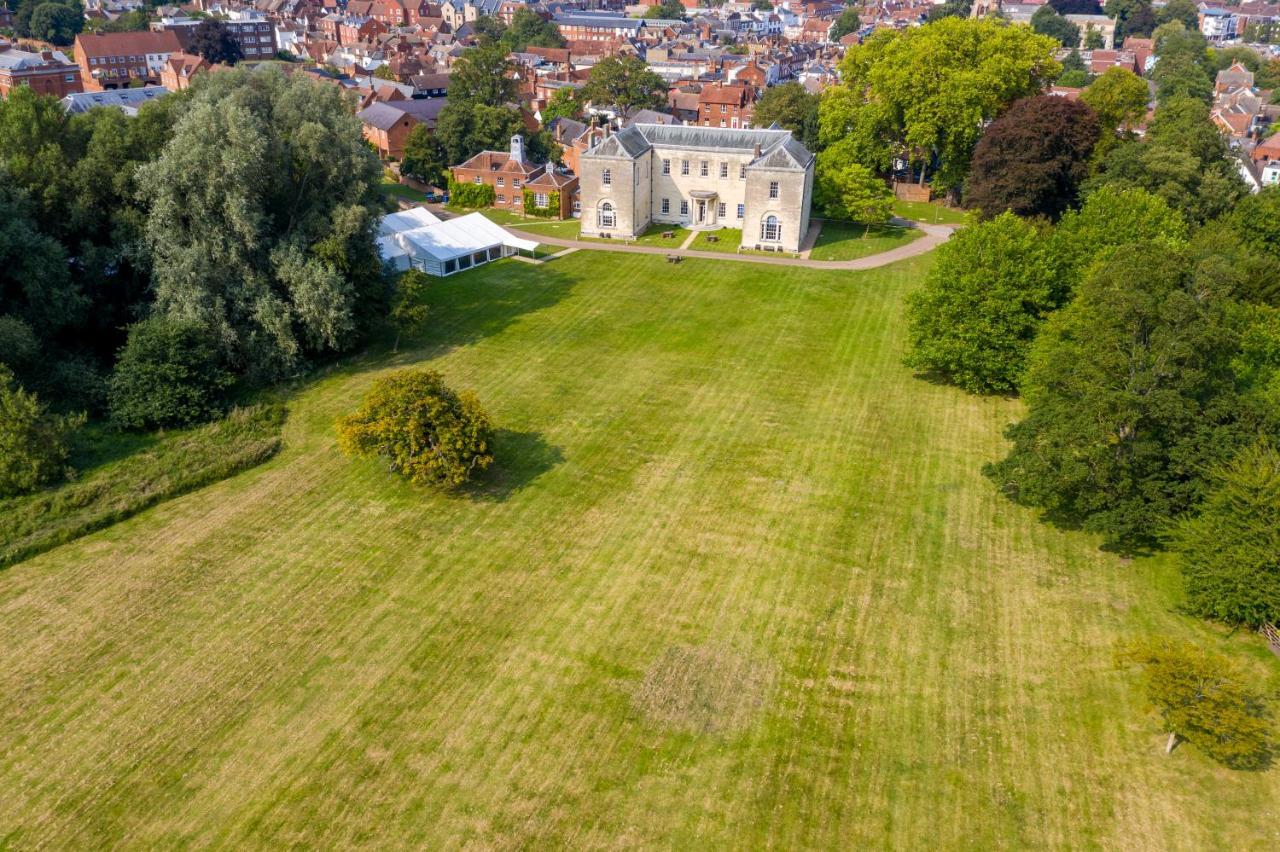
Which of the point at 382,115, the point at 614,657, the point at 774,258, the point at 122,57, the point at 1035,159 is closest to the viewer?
the point at 614,657

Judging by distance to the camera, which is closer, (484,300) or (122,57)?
(484,300)

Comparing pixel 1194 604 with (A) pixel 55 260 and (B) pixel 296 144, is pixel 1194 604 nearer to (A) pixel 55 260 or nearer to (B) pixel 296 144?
(B) pixel 296 144

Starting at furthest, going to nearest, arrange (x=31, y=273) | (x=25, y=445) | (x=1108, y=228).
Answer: (x=1108, y=228) < (x=31, y=273) < (x=25, y=445)

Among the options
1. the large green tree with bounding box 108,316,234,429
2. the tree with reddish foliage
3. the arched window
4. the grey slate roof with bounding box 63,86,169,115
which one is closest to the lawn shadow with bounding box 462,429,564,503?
the large green tree with bounding box 108,316,234,429

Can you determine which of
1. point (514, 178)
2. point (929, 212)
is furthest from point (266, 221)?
point (929, 212)

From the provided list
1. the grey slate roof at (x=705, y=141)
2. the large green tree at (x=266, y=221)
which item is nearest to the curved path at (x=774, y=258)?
the grey slate roof at (x=705, y=141)

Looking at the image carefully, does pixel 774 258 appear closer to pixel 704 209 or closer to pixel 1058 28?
pixel 704 209

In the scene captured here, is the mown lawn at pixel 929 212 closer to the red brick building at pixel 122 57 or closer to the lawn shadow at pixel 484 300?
the lawn shadow at pixel 484 300

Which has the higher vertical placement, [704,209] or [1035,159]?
[1035,159]
